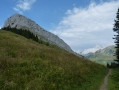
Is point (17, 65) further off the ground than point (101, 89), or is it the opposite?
point (17, 65)

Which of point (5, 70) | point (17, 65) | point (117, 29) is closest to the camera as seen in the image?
point (5, 70)

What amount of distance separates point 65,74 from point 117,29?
29.7m

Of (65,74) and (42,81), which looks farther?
(65,74)

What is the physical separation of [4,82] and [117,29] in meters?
35.3

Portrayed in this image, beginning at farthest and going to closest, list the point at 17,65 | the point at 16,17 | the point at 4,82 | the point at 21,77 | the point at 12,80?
the point at 16,17 → the point at 17,65 → the point at 21,77 → the point at 12,80 → the point at 4,82

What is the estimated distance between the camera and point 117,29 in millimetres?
33250

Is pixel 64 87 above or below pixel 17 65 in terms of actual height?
below

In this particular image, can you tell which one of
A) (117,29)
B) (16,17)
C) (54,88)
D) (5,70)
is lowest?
(54,88)

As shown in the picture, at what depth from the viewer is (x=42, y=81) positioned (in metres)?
8.31

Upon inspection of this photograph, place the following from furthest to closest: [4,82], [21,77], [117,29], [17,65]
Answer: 1. [117,29]
2. [17,65]
3. [21,77]
4. [4,82]

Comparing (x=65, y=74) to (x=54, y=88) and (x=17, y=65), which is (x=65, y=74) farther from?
(x=17, y=65)

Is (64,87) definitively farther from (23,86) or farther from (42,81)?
(23,86)

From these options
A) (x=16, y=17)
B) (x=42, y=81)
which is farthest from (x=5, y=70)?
(x=16, y=17)

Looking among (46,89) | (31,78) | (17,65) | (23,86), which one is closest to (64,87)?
(46,89)
